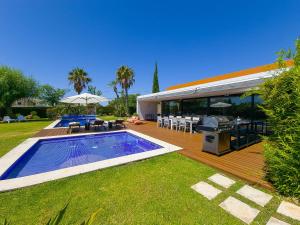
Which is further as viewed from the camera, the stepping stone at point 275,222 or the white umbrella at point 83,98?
the white umbrella at point 83,98

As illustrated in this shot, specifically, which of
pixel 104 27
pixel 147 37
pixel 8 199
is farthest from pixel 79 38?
pixel 8 199

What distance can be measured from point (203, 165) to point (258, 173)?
1.38 metres

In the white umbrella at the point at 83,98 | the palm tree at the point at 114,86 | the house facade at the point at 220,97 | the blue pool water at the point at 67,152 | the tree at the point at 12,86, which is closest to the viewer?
the blue pool water at the point at 67,152

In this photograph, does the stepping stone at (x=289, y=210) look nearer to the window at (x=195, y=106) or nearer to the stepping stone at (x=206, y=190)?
the stepping stone at (x=206, y=190)

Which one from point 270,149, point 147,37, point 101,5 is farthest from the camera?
point 147,37

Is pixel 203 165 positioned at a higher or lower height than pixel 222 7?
lower

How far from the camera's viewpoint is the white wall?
18.6m

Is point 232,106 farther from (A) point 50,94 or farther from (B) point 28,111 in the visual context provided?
(A) point 50,94

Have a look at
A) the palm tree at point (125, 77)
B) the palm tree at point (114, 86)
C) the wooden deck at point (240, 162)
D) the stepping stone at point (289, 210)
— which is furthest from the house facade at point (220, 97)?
the palm tree at point (114, 86)

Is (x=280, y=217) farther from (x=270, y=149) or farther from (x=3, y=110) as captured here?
(x=3, y=110)

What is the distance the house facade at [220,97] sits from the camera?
622cm

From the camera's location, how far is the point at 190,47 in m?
17.2

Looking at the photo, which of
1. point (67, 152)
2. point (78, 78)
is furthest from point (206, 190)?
point (78, 78)

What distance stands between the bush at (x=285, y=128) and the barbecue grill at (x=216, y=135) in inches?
67.5
